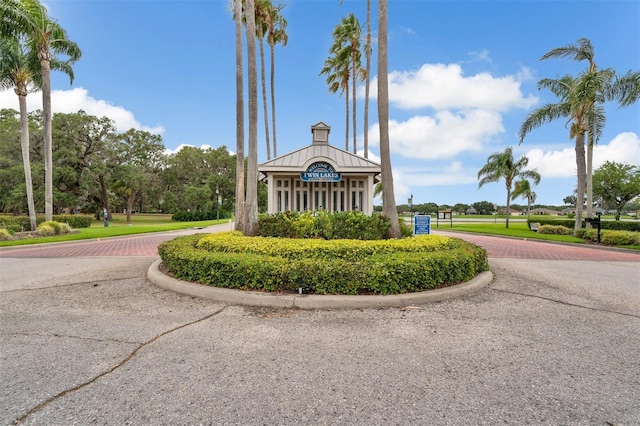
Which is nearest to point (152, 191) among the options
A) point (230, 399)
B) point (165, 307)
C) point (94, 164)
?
point (94, 164)

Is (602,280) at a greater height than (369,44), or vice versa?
(369,44)

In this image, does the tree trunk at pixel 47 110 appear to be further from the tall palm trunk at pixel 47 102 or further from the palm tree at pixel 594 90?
the palm tree at pixel 594 90

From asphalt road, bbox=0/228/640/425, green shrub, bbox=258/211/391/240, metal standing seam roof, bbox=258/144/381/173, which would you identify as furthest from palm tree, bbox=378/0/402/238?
asphalt road, bbox=0/228/640/425

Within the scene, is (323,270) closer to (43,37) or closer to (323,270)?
(323,270)

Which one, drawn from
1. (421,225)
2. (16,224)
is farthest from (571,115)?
(16,224)

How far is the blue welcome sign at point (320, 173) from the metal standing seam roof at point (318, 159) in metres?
0.18

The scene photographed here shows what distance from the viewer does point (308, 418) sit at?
2156 mm

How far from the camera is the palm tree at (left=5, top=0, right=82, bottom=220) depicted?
14.6 meters

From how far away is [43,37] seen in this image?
645 inches

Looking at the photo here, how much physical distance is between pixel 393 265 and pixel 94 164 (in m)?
37.7

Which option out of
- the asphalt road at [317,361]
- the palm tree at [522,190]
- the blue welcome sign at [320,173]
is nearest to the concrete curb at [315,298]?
the asphalt road at [317,361]

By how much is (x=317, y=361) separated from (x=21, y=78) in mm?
24751

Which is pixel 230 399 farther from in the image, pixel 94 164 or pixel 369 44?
pixel 94 164

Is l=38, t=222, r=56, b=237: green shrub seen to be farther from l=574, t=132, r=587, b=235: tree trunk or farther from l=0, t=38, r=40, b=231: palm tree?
l=574, t=132, r=587, b=235: tree trunk
